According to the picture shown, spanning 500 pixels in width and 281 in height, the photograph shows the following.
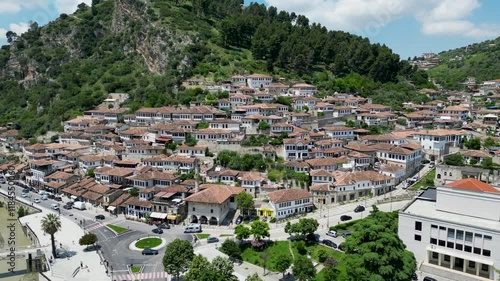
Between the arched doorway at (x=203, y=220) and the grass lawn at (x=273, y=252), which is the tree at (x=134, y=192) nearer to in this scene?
the arched doorway at (x=203, y=220)

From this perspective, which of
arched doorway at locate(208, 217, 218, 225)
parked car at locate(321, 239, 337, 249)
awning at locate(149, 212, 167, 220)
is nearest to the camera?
parked car at locate(321, 239, 337, 249)

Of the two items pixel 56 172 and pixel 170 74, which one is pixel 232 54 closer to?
pixel 170 74

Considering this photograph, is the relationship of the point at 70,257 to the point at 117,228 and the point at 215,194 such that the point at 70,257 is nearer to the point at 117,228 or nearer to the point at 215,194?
the point at 117,228

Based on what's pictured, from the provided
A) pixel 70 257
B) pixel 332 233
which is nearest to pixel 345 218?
pixel 332 233

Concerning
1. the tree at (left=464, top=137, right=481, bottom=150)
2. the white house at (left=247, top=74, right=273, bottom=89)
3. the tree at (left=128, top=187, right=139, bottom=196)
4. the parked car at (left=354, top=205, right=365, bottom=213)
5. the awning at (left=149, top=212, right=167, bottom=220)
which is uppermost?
the white house at (left=247, top=74, right=273, bottom=89)

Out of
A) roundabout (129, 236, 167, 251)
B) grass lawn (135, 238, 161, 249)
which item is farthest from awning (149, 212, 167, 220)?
grass lawn (135, 238, 161, 249)

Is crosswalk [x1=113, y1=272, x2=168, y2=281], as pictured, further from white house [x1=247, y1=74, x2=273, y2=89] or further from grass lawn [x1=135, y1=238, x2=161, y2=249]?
white house [x1=247, y1=74, x2=273, y2=89]

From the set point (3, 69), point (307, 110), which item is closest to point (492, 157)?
point (307, 110)
